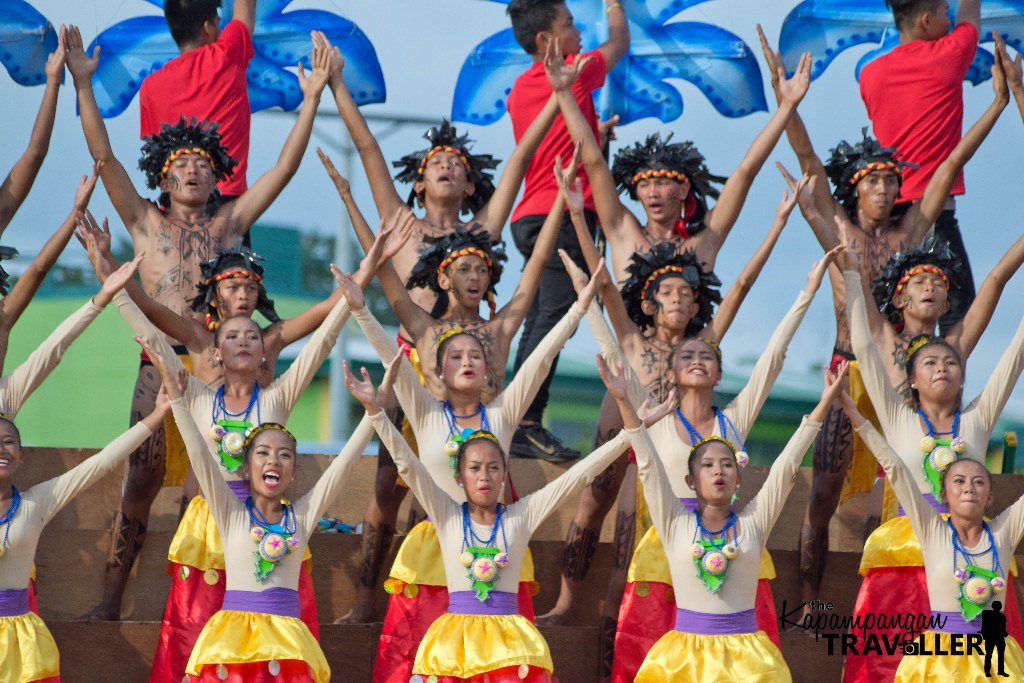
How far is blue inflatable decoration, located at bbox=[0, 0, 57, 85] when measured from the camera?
7.19m

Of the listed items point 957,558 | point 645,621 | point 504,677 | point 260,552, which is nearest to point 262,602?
point 260,552

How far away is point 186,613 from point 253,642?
493 millimetres

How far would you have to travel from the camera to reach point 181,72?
6.49 metres

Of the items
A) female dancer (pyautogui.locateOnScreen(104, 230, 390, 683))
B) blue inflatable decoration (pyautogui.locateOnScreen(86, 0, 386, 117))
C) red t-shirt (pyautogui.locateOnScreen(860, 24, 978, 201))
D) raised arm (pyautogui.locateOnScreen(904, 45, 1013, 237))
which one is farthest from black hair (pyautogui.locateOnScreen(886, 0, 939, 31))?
female dancer (pyautogui.locateOnScreen(104, 230, 390, 683))

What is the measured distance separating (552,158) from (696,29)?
1.82m

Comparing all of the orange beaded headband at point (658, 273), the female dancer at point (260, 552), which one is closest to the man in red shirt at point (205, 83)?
the female dancer at point (260, 552)

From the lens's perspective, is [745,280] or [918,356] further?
[745,280]

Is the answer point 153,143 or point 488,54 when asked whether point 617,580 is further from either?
point 488,54

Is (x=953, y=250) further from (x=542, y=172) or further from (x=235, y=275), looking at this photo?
(x=235, y=275)

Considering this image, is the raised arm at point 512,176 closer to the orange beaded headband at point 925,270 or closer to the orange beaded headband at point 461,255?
the orange beaded headband at point 461,255

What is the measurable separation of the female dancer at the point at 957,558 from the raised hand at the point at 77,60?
9.88 feet

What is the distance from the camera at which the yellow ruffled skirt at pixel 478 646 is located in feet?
15.9

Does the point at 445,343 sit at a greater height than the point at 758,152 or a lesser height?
lesser

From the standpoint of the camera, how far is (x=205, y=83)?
21.2 feet
